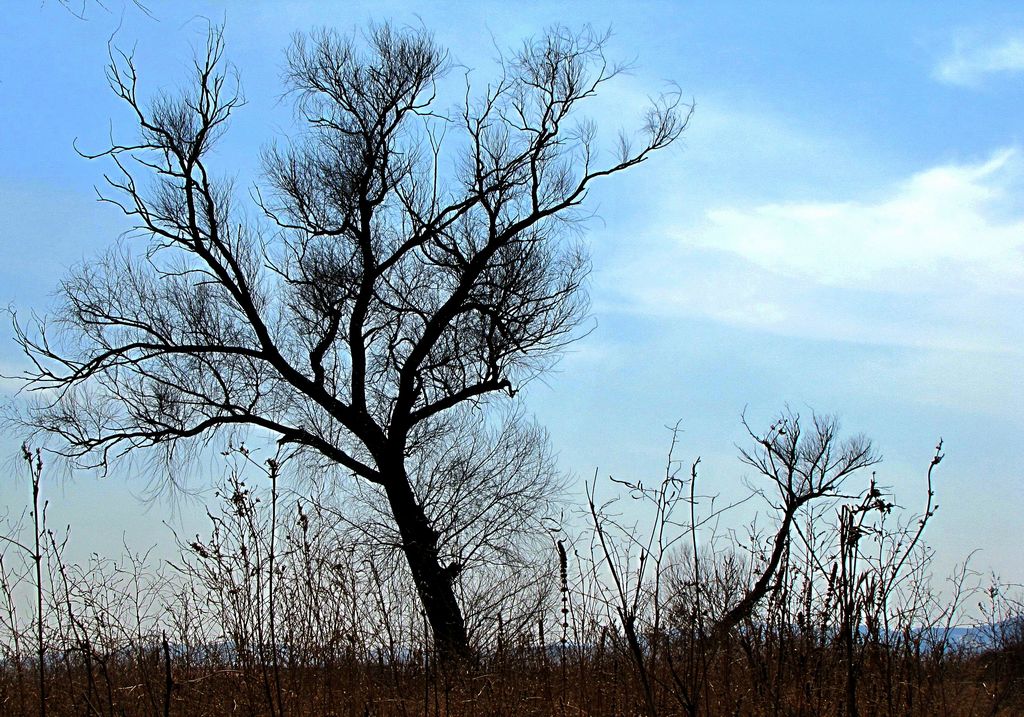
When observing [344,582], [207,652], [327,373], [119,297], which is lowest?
[207,652]

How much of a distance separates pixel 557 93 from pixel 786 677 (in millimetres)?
9383

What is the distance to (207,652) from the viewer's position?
5848mm

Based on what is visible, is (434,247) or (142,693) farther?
(434,247)

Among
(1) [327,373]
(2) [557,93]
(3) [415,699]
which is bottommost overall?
(3) [415,699]

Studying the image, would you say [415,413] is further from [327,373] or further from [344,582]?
[344,582]

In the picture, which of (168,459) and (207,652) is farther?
(168,459)

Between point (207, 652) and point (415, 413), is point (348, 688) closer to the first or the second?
point (207, 652)

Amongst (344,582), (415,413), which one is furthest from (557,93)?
(344,582)

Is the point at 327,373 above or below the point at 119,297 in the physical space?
below

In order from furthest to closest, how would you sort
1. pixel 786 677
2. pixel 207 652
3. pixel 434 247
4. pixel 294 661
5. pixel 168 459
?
pixel 434 247
pixel 168 459
pixel 207 652
pixel 294 661
pixel 786 677

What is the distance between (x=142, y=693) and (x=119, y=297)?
7301 mm

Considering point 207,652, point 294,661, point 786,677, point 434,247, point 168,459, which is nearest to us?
point 786,677

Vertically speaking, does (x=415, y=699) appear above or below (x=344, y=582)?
below

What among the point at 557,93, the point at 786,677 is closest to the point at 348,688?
the point at 786,677
